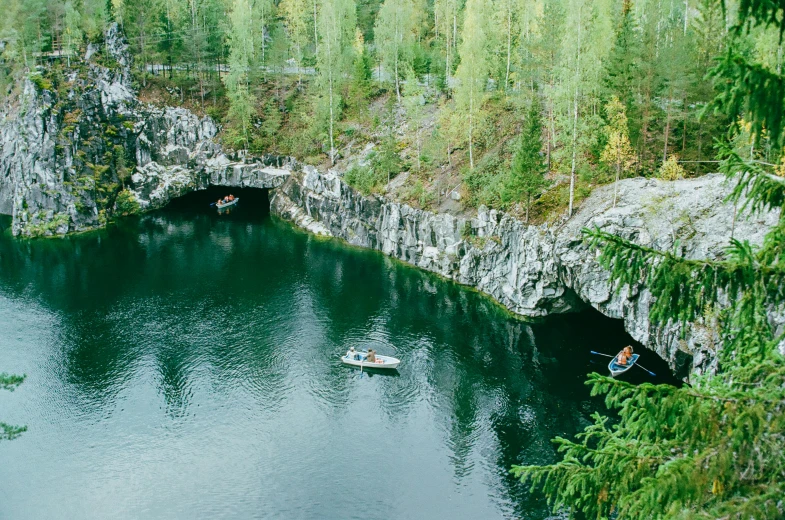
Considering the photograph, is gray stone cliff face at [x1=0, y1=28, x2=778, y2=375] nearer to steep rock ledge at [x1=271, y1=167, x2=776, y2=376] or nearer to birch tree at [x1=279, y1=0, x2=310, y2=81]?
steep rock ledge at [x1=271, y1=167, x2=776, y2=376]

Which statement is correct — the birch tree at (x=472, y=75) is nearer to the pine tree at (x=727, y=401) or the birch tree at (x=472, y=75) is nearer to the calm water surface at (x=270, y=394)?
the calm water surface at (x=270, y=394)

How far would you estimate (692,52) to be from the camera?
2046 inches

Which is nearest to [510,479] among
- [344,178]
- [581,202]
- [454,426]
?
[454,426]

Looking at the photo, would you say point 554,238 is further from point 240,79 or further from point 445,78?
point 240,79

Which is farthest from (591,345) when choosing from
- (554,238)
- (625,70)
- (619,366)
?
(625,70)

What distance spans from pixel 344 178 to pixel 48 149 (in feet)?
119

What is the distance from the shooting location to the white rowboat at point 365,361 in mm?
44156

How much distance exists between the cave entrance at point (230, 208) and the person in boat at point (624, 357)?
54.0 metres

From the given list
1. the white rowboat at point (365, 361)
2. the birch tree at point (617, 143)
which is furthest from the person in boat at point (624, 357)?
the white rowboat at point (365, 361)

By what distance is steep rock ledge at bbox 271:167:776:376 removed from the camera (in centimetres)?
3791

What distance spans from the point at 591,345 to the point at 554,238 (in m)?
8.74

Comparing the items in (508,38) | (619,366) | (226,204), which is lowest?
(619,366)

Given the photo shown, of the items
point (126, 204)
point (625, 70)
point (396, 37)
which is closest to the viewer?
point (625, 70)

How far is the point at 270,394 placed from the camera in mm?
41312
